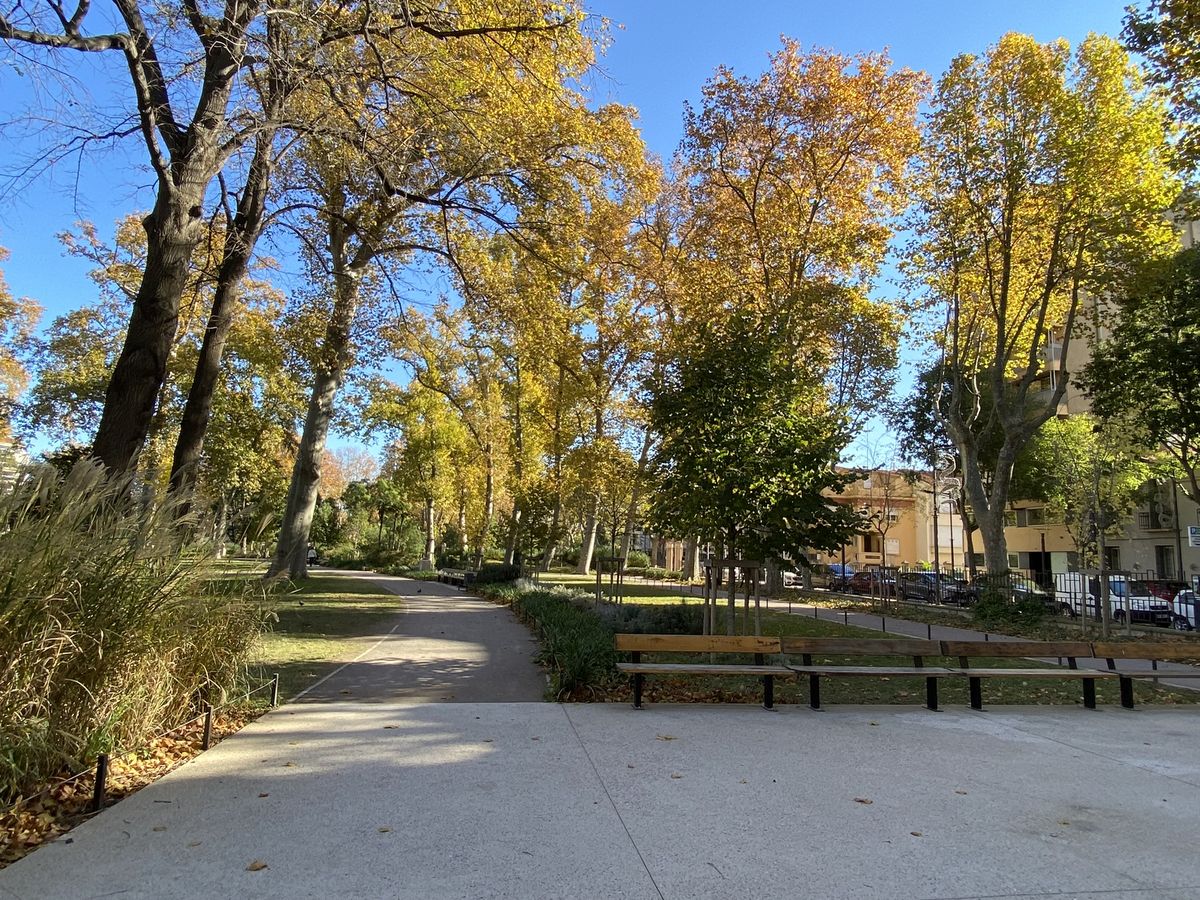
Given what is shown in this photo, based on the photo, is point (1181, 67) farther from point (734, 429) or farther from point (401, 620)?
point (401, 620)

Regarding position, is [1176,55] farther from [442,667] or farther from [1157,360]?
[442,667]

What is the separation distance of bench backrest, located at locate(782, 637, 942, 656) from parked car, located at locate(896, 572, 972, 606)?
54.2 ft

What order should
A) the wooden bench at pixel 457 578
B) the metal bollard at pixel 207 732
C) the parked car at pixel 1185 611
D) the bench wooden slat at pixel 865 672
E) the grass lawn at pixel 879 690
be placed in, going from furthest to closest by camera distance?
the wooden bench at pixel 457 578, the parked car at pixel 1185 611, the grass lawn at pixel 879 690, the bench wooden slat at pixel 865 672, the metal bollard at pixel 207 732

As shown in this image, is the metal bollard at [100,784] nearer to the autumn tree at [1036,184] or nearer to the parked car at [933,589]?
the autumn tree at [1036,184]

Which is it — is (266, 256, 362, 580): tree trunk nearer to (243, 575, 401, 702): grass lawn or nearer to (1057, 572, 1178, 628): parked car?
(243, 575, 401, 702): grass lawn

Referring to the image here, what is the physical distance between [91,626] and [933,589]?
2675 centimetres

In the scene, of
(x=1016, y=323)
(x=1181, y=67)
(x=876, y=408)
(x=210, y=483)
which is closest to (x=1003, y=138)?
(x=1181, y=67)

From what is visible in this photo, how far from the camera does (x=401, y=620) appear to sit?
1567 centimetres

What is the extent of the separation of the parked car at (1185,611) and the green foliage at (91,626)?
67.9ft

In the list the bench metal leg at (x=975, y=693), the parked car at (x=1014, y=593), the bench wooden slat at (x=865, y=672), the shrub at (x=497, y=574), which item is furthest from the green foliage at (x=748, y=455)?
the shrub at (x=497, y=574)

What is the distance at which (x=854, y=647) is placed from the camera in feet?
27.0

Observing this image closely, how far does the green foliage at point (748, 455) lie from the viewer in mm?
10562

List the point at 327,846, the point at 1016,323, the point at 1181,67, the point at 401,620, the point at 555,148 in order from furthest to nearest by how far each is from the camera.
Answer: the point at 1016,323 → the point at 401,620 → the point at 555,148 → the point at 1181,67 → the point at 327,846

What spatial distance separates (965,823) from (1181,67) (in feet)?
43.1
